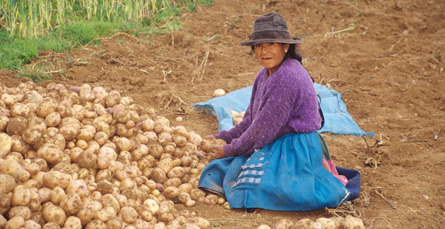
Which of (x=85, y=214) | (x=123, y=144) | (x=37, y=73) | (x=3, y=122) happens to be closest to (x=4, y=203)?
(x=85, y=214)

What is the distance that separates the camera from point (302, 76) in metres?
2.75

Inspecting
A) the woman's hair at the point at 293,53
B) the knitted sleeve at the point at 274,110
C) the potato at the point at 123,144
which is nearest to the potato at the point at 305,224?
the knitted sleeve at the point at 274,110

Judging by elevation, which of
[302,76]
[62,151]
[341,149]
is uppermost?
[302,76]

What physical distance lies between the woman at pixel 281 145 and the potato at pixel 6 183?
1.22 metres

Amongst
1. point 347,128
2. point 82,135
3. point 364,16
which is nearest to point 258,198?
point 82,135

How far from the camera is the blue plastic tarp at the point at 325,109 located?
4104 mm

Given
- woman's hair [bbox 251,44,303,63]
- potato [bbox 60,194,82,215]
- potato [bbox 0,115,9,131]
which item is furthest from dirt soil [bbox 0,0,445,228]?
potato [bbox 0,115,9,131]

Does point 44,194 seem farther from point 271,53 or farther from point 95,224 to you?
point 271,53

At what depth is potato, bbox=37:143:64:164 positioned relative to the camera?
8.41 ft

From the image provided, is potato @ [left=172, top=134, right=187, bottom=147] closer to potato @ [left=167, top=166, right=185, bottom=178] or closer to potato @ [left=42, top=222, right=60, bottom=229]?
potato @ [left=167, top=166, right=185, bottom=178]

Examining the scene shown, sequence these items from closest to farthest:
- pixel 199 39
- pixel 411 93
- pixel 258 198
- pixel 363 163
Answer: pixel 258 198 < pixel 363 163 < pixel 411 93 < pixel 199 39

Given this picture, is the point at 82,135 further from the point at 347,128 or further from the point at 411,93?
the point at 411,93

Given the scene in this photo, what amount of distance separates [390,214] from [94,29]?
15.0 feet

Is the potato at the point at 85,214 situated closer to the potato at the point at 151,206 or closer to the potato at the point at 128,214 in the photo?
the potato at the point at 128,214
